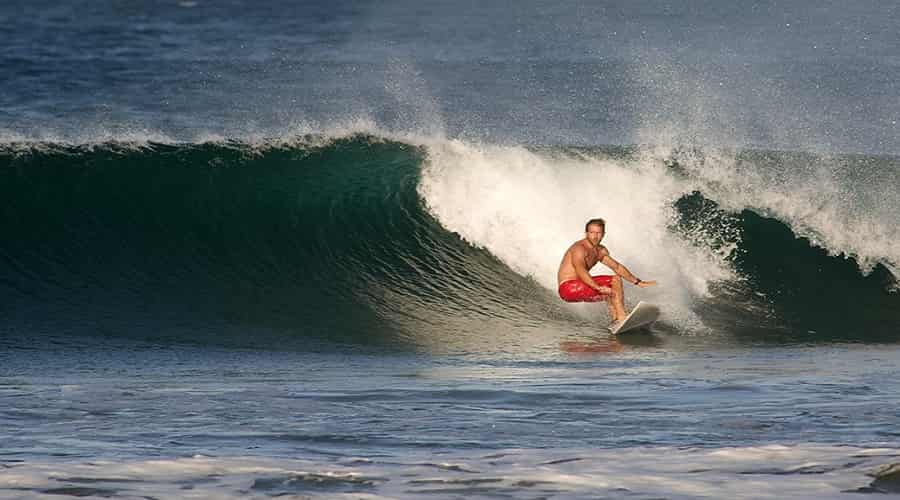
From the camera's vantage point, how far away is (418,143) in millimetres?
14117

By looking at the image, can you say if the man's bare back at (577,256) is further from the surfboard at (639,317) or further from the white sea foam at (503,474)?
the white sea foam at (503,474)

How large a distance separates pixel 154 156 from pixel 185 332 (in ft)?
13.5

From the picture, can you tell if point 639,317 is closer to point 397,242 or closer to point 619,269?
point 619,269

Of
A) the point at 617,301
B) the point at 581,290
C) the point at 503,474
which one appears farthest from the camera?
the point at 581,290

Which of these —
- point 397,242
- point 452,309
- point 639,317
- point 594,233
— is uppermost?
point 397,242

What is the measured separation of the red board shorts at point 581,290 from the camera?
10438 mm

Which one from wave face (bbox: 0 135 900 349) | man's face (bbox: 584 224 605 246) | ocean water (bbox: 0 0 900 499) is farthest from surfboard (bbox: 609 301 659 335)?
man's face (bbox: 584 224 605 246)

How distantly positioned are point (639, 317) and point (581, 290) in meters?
0.50

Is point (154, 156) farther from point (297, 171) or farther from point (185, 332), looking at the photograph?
point (185, 332)

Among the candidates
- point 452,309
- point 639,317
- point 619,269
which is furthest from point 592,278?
point 452,309

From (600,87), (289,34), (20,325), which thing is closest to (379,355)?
(20,325)

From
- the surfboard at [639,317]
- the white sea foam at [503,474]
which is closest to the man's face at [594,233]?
the surfboard at [639,317]

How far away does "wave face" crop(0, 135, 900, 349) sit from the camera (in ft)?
35.7

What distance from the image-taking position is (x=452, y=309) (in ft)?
37.0
